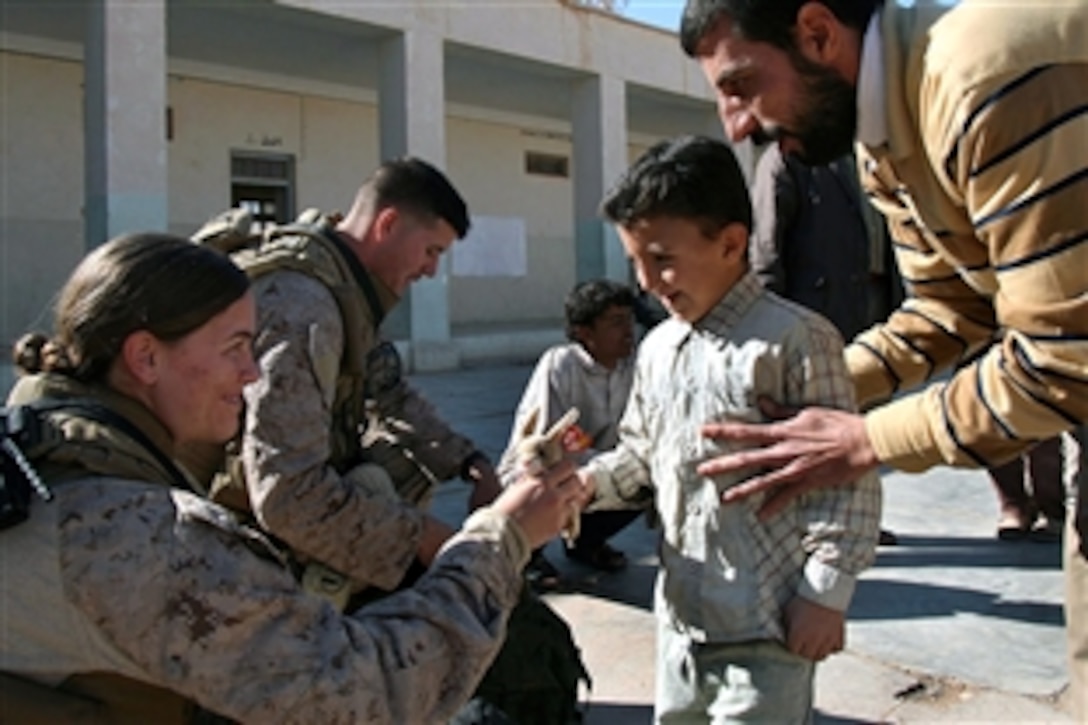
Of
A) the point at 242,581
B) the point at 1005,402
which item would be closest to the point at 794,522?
the point at 1005,402

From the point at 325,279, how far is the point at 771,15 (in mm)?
1098

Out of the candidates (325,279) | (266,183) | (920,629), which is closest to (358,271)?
(325,279)

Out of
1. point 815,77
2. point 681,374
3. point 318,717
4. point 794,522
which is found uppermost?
point 815,77

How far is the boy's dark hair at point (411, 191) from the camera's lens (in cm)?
246

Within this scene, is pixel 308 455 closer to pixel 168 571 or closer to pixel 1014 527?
pixel 168 571

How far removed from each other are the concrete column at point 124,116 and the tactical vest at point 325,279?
588 centimetres

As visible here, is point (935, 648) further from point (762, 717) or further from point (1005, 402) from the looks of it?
point (1005, 402)

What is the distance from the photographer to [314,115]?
12727mm

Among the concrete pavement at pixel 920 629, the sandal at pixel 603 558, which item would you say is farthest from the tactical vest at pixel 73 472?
the sandal at pixel 603 558

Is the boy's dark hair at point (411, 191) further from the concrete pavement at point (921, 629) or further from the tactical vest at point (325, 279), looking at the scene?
the concrete pavement at point (921, 629)

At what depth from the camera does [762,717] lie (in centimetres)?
175

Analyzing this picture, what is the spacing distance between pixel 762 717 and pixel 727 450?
49 centimetres

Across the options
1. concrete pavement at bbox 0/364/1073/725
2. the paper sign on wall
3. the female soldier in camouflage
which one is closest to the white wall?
the paper sign on wall

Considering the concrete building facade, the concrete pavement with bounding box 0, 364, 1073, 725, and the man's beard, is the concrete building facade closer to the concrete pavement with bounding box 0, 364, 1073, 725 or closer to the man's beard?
the concrete pavement with bounding box 0, 364, 1073, 725
